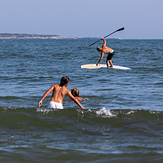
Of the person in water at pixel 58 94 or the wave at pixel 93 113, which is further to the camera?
the wave at pixel 93 113

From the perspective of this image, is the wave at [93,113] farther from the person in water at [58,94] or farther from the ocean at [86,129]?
the person in water at [58,94]

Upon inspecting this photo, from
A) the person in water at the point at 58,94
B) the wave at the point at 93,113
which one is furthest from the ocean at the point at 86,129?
the person in water at the point at 58,94

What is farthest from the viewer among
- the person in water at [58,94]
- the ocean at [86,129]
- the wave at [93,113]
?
the wave at [93,113]

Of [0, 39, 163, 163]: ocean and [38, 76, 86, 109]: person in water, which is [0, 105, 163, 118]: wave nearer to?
[0, 39, 163, 163]: ocean

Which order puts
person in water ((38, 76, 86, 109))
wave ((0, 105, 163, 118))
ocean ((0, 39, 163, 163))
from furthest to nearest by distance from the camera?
wave ((0, 105, 163, 118)) < person in water ((38, 76, 86, 109)) < ocean ((0, 39, 163, 163))

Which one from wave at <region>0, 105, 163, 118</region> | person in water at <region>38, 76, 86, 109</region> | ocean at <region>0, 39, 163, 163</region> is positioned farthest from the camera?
wave at <region>0, 105, 163, 118</region>

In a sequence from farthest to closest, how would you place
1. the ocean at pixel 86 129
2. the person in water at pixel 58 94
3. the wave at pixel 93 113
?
the wave at pixel 93 113 → the person in water at pixel 58 94 → the ocean at pixel 86 129

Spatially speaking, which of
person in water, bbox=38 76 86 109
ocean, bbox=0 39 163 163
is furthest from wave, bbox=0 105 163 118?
person in water, bbox=38 76 86 109

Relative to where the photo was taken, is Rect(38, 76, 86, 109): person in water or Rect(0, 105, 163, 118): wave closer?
Rect(38, 76, 86, 109): person in water

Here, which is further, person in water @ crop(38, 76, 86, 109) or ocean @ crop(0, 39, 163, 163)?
person in water @ crop(38, 76, 86, 109)

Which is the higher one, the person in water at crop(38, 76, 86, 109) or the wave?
the person in water at crop(38, 76, 86, 109)

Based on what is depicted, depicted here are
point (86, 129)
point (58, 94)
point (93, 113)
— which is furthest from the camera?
point (93, 113)

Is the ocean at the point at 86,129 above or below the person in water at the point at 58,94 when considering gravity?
below

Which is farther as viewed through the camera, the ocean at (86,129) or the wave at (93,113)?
the wave at (93,113)
